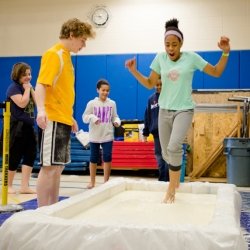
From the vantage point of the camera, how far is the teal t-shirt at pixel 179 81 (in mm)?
2818

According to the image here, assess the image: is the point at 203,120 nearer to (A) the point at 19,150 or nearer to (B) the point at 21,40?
(A) the point at 19,150

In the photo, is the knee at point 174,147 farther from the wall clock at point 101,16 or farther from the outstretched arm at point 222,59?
the wall clock at point 101,16

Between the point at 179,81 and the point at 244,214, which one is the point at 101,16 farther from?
the point at 244,214

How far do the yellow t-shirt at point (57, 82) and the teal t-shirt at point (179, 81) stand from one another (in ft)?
2.40

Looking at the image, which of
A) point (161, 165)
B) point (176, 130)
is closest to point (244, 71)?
point (161, 165)

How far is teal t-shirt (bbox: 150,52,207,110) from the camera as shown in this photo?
2818 mm

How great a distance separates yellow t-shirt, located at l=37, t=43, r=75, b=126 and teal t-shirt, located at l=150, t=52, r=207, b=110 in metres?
0.73

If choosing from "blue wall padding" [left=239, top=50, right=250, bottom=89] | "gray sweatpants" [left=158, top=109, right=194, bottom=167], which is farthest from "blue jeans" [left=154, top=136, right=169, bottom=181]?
"blue wall padding" [left=239, top=50, right=250, bottom=89]

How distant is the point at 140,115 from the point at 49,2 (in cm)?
316

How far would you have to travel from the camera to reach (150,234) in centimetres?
154

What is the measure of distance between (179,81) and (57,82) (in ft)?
2.90

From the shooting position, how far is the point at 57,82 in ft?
8.11

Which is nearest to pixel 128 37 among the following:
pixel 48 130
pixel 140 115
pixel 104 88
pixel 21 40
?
pixel 140 115

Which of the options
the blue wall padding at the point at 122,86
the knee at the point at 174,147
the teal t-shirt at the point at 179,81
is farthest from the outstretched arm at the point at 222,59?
the blue wall padding at the point at 122,86
